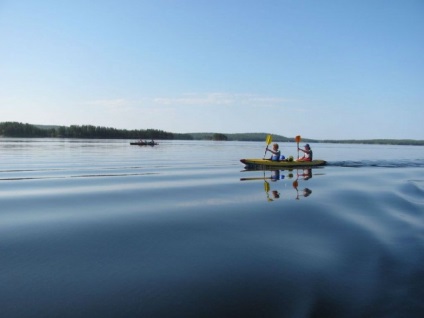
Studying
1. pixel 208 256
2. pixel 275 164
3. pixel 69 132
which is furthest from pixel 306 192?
pixel 69 132

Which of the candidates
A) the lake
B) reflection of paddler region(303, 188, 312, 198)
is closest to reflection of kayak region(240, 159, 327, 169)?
reflection of paddler region(303, 188, 312, 198)

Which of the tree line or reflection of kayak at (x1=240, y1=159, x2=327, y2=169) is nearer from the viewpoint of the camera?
reflection of kayak at (x1=240, y1=159, x2=327, y2=169)

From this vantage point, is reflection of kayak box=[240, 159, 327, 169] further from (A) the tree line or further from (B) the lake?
(A) the tree line

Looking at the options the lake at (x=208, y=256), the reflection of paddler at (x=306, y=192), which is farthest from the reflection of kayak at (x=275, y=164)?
the lake at (x=208, y=256)

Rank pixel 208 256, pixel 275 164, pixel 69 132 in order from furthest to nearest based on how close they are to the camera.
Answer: pixel 69 132 → pixel 275 164 → pixel 208 256

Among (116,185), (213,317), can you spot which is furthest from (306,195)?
(213,317)

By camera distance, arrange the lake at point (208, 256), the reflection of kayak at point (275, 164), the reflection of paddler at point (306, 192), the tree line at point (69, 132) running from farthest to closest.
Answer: the tree line at point (69, 132) < the reflection of kayak at point (275, 164) < the reflection of paddler at point (306, 192) < the lake at point (208, 256)

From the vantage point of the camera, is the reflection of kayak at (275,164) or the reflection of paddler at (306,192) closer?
the reflection of paddler at (306,192)

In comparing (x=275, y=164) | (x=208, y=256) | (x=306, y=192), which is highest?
(x=275, y=164)

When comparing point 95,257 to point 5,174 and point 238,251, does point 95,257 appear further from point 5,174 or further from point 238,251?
point 5,174

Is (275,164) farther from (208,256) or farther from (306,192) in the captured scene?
(208,256)

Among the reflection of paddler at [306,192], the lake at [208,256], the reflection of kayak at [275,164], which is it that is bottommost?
the reflection of paddler at [306,192]

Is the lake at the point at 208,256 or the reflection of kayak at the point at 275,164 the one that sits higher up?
the reflection of kayak at the point at 275,164

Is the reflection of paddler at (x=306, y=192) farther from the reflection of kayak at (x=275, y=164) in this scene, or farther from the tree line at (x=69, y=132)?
the tree line at (x=69, y=132)
